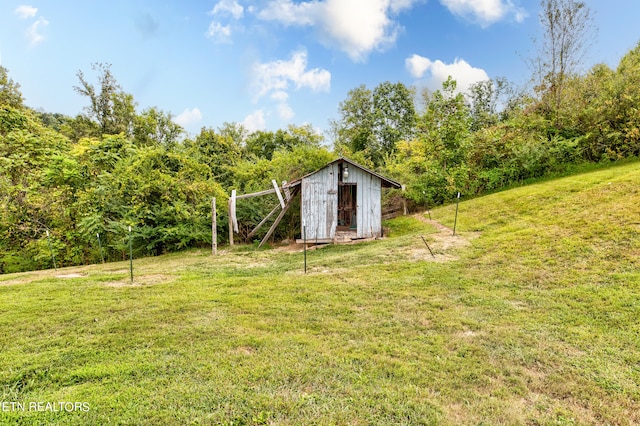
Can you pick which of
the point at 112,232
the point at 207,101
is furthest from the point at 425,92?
the point at 112,232

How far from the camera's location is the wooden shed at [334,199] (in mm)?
11281

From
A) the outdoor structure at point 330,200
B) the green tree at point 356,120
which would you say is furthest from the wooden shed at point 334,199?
Answer: the green tree at point 356,120

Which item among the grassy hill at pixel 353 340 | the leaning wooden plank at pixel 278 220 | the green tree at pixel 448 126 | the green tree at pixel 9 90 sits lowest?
the grassy hill at pixel 353 340

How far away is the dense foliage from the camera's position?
12.2 m

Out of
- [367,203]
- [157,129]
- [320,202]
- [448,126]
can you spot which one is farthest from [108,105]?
[448,126]

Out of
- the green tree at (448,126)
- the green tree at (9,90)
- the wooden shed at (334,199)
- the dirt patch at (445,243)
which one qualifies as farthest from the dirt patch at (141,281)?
the green tree at (9,90)

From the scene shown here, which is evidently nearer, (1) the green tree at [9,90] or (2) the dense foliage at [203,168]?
(2) the dense foliage at [203,168]

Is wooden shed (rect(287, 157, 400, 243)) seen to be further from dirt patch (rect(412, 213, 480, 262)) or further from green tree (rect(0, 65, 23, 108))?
green tree (rect(0, 65, 23, 108))

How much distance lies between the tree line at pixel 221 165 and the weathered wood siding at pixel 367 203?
9.26 feet

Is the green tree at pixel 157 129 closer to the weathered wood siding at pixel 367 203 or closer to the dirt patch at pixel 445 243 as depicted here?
the weathered wood siding at pixel 367 203

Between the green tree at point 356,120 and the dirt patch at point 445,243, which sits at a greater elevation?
the green tree at point 356,120

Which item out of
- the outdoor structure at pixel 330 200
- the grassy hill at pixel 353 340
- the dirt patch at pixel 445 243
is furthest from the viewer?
the outdoor structure at pixel 330 200

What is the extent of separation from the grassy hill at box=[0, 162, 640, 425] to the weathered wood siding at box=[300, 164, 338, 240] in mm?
3723

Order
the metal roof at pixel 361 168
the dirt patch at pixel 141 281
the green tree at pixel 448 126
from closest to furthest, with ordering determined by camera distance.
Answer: the dirt patch at pixel 141 281
the metal roof at pixel 361 168
the green tree at pixel 448 126
